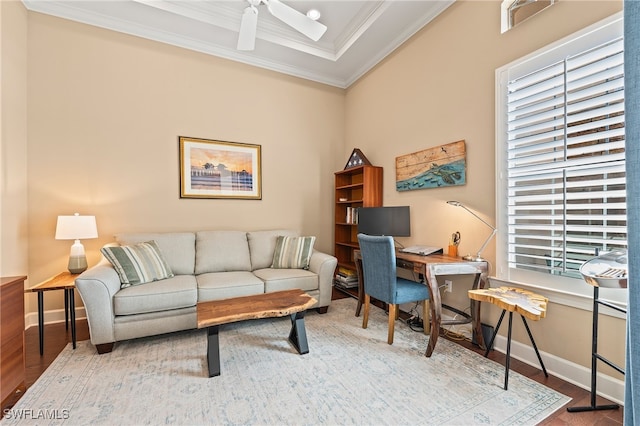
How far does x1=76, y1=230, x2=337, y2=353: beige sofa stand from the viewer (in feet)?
7.24

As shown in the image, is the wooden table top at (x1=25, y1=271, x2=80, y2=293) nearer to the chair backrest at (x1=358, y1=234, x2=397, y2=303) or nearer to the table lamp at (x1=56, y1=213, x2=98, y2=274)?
the table lamp at (x1=56, y1=213, x2=98, y2=274)

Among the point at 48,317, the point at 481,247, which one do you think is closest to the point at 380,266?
the point at 481,247

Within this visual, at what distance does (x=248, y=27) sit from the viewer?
2541 millimetres

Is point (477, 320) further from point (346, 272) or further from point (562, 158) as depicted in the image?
point (346, 272)

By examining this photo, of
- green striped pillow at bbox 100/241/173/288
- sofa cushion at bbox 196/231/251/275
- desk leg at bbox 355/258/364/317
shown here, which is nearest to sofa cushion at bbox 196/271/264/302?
sofa cushion at bbox 196/231/251/275

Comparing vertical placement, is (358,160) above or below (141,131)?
below

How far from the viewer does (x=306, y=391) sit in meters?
1.76

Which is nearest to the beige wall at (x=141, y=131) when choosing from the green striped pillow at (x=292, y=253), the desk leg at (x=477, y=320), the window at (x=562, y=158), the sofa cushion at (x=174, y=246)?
the sofa cushion at (x=174, y=246)

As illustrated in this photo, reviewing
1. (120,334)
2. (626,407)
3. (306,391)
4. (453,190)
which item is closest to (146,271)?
(120,334)

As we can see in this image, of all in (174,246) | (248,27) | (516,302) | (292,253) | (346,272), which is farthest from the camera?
(346,272)

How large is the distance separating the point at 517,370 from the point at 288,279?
2074 millimetres

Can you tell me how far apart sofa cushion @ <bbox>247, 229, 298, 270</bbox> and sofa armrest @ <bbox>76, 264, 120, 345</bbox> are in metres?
Result: 1.48

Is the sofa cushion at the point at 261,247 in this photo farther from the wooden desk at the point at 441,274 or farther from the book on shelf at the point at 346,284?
the wooden desk at the point at 441,274

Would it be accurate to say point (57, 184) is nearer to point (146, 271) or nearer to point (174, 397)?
point (146, 271)
